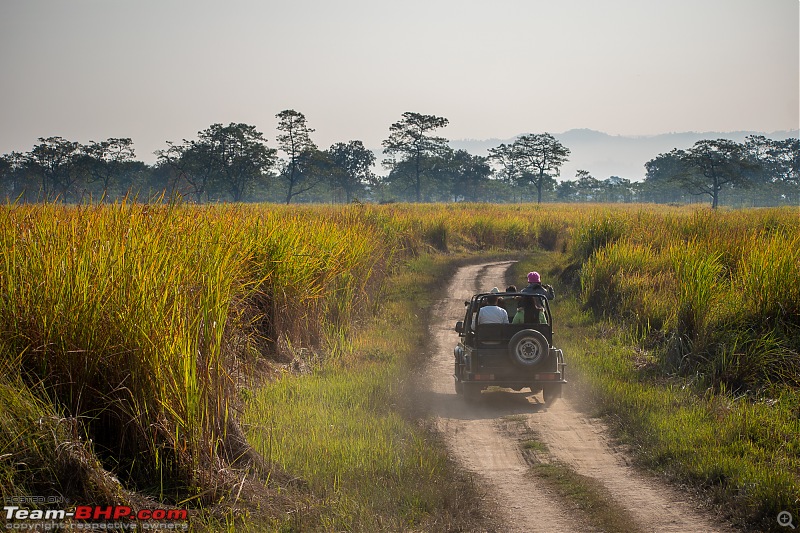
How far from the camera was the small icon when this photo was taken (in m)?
5.56

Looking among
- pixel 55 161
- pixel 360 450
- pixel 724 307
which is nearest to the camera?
pixel 360 450

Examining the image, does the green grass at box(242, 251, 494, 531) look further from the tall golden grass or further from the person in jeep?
the tall golden grass

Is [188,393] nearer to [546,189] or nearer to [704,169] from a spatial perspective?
[704,169]

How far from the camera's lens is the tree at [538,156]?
10400 centimetres

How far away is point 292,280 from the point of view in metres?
11.4

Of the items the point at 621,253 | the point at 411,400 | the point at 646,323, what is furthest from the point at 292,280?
the point at 621,253

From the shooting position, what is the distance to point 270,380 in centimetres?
975

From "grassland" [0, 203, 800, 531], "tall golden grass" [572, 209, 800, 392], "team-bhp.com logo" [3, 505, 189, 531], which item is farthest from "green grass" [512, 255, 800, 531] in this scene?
"team-bhp.com logo" [3, 505, 189, 531]

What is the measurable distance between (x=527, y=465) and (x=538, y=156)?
4047 inches

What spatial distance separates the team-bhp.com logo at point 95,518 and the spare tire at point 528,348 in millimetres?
5621

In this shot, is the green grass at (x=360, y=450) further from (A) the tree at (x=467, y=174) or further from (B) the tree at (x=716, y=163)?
(A) the tree at (x=467, y=174)

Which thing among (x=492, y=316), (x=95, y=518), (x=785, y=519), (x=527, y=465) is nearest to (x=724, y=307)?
(x=492, y=316)

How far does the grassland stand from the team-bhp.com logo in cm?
12

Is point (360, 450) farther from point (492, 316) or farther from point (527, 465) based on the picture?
point (492, 316)
